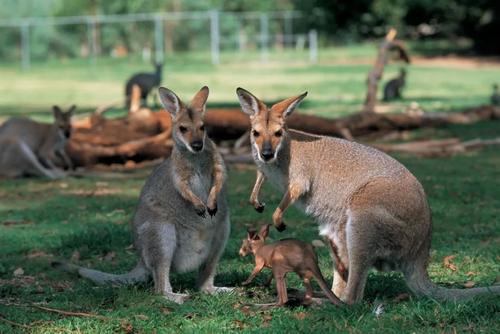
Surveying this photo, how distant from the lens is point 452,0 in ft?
113

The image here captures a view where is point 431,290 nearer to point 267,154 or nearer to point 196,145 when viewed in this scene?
point 267,154

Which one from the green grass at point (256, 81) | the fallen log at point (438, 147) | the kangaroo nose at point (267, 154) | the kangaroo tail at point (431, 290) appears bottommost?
the green grass at point (256, 81)

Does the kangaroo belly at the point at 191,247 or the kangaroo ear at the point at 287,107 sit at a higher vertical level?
the kangaroo ear at the point at 287,107

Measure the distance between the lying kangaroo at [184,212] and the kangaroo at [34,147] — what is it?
5.17 meters

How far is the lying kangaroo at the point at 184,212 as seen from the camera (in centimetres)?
547

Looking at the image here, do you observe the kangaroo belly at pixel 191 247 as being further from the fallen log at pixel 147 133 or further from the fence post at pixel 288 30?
the fence post at pixel 288 30

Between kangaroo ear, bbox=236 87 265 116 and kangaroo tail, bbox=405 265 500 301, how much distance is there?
4.22 ft

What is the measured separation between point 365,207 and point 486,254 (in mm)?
2008

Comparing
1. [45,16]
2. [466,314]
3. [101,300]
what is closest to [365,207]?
[466,314]

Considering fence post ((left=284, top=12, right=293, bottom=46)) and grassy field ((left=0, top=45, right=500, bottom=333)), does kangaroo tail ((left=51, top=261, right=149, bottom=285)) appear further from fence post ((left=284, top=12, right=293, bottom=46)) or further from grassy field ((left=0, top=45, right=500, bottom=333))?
fence post ((left=284, top=12, right=293, bottom=46))

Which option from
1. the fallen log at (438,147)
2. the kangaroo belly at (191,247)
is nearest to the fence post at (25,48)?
the fallen log at (438,147)

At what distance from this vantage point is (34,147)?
1094 cm

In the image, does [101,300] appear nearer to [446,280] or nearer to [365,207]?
[365,207]

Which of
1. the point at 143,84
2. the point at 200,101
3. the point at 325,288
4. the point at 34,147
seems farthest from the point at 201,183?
the point at 143,84
